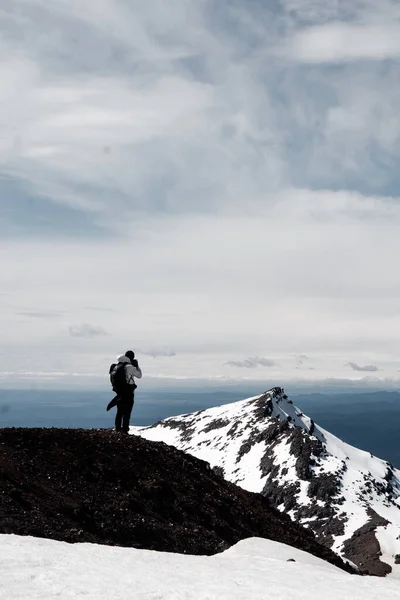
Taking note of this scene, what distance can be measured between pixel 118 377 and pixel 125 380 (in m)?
0.36

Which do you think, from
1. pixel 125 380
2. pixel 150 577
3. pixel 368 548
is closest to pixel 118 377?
pixel 125 380

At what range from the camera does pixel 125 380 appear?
27219mm

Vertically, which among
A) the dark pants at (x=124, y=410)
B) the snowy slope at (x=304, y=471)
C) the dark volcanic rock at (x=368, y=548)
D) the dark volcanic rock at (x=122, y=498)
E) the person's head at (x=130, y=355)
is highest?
the person's head at (x=130, y=355)

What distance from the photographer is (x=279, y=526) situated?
26359 millimetres

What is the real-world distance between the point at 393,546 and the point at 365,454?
70912 millimetres

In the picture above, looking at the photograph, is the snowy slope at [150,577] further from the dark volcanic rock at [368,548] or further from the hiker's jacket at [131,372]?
the dark volcanic rock at [368,548]

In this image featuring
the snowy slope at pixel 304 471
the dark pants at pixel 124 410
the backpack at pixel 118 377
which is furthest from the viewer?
the snowy slope at pixel 304 471

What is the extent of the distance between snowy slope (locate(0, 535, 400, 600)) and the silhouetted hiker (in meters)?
11.9

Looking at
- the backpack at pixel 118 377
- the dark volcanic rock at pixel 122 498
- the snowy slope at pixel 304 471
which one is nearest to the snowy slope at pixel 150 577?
the dark volcanic rock at pixel 122 498

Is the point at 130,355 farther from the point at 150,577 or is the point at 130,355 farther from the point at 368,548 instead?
the point at 368,548

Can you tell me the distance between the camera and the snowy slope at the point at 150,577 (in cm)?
A: 1106

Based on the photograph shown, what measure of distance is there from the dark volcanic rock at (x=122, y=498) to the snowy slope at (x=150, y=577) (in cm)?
362

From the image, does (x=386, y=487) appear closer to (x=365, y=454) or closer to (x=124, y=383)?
(x=365, y=454)

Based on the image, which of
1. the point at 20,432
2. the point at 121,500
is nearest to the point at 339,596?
the point at 121,500
